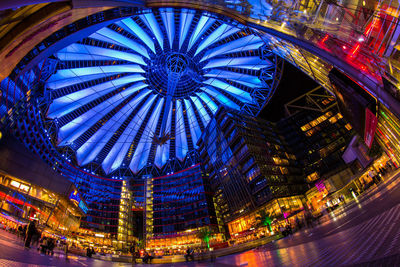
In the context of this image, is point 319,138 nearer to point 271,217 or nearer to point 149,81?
point 271,217

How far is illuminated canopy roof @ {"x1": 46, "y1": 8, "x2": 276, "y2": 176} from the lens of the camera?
31.0 meters

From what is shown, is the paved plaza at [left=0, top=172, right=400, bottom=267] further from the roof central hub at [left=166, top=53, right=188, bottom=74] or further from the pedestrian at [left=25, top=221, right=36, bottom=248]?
the roof central hub at [left=166, top=53, right=188, bottom=74]

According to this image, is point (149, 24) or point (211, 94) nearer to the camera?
point (149, 24)

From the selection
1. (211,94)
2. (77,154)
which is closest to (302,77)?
(211,94)

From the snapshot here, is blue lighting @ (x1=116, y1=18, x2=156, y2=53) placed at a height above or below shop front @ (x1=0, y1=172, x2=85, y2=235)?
above

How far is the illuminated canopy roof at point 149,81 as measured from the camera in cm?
3097

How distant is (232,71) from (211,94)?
7.34 meters

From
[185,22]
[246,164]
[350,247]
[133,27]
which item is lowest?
[350,247]

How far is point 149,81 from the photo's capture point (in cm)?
4153

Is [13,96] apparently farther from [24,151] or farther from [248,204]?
[248,204]

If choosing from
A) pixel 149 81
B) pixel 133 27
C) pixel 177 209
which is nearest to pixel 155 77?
pixel 149 81

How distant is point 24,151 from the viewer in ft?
75.2

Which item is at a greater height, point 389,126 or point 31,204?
point 31,204

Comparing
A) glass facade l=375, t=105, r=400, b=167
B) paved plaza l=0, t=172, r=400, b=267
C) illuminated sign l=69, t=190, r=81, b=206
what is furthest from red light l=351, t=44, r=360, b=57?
illuminated sign l=69, t=190, r=81, b=206
